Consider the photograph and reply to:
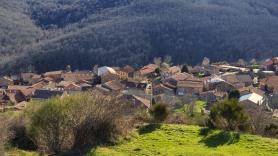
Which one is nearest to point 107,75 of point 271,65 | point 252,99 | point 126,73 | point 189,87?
point 126,73

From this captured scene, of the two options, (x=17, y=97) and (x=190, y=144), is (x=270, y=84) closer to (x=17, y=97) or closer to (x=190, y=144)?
(x=17, y=97)

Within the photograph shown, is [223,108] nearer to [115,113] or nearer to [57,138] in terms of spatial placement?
[115,113]

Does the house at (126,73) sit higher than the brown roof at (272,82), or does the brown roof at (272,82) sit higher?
the house at (126,73)

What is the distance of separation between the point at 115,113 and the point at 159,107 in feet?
13.4

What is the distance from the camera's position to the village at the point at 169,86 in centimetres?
3800

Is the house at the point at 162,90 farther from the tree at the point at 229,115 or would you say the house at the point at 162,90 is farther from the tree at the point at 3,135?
the tree at the point at 3,135

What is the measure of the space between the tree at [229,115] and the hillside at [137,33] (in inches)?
2128

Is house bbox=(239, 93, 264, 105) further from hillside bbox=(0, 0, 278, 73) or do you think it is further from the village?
hillside bbox=(0, 0, 278, 73)

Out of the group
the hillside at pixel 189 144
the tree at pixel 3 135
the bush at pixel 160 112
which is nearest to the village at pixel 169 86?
the bush at pixel 160 112

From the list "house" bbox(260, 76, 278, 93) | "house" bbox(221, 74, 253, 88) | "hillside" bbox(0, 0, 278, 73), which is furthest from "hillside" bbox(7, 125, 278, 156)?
"hillside" bbox(0, 0, 278, 73)

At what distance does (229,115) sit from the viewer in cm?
1911

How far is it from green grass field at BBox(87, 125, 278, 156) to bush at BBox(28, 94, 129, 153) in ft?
2.56

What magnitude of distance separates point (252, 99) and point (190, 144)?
20117 millimetres

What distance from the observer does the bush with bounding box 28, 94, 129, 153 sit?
1634cm
